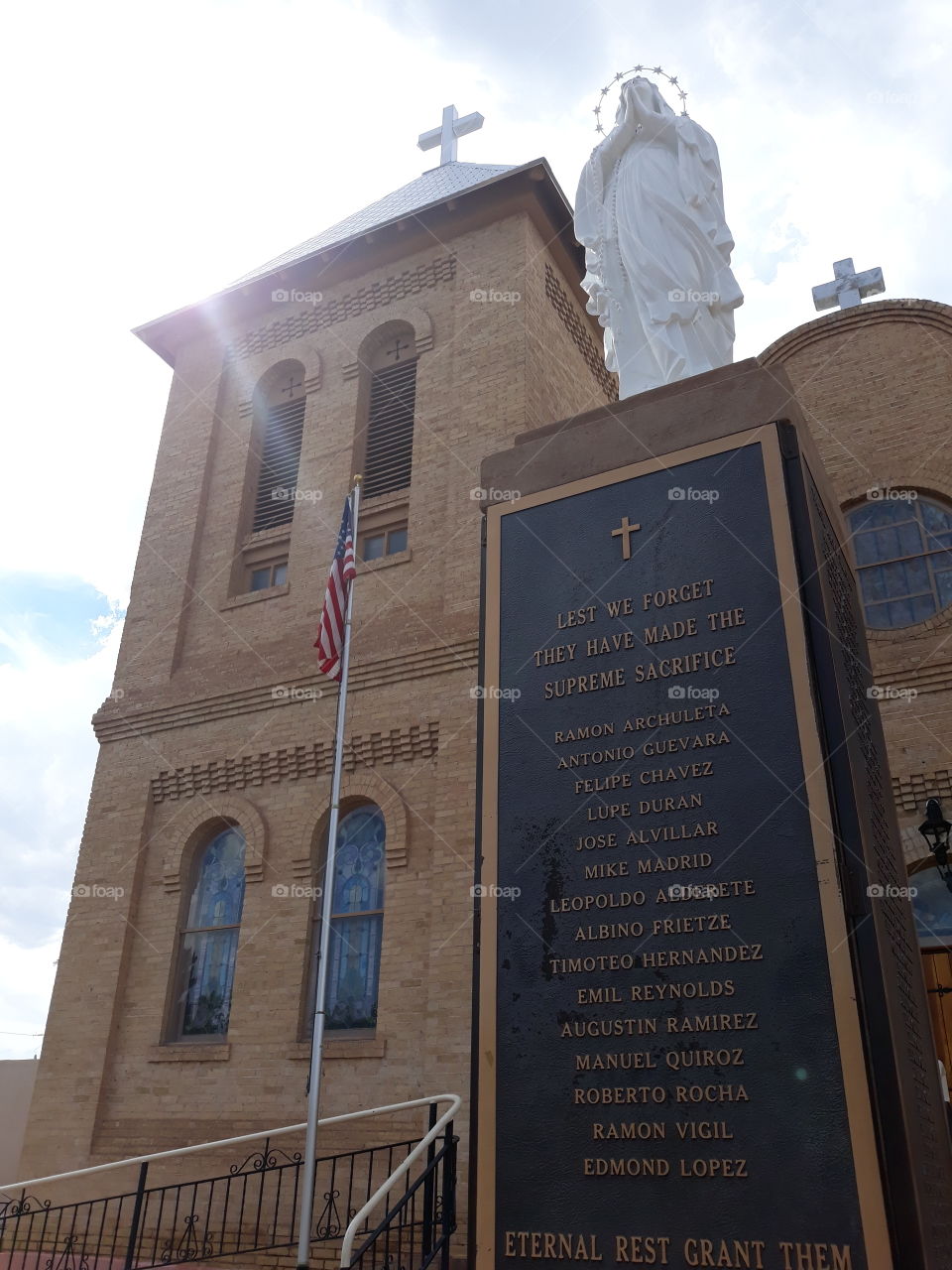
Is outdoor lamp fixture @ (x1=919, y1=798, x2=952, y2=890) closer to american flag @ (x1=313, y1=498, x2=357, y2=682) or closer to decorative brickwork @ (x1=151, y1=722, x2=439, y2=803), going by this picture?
decorative brickwork @ (x1=151, y1=722, x2=439, y2=803)

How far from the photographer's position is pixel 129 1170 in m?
11.3

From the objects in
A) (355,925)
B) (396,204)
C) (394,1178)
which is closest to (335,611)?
(355,925)

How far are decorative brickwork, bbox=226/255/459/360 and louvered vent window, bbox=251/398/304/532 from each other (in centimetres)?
115

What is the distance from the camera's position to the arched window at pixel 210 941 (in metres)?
12.1

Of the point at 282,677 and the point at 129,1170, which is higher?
the point at 282,677

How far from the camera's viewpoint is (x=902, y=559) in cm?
1176

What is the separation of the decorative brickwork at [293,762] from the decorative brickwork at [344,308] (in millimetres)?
6814

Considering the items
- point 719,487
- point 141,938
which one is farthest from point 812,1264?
point 141,938

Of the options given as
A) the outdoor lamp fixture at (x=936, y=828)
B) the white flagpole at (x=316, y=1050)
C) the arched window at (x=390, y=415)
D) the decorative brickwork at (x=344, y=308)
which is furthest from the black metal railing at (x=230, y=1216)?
the decorative brickwork at (x=344, y=308)

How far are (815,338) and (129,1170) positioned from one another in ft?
40.4

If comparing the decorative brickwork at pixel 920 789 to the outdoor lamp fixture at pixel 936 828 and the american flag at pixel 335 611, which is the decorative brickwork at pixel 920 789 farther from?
the american flag at pixel 335 611

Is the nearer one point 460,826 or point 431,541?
point 460,826


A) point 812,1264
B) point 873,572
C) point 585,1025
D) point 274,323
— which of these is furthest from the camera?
point 274,323

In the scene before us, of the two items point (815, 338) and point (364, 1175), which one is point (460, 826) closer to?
point (364, 1175)
